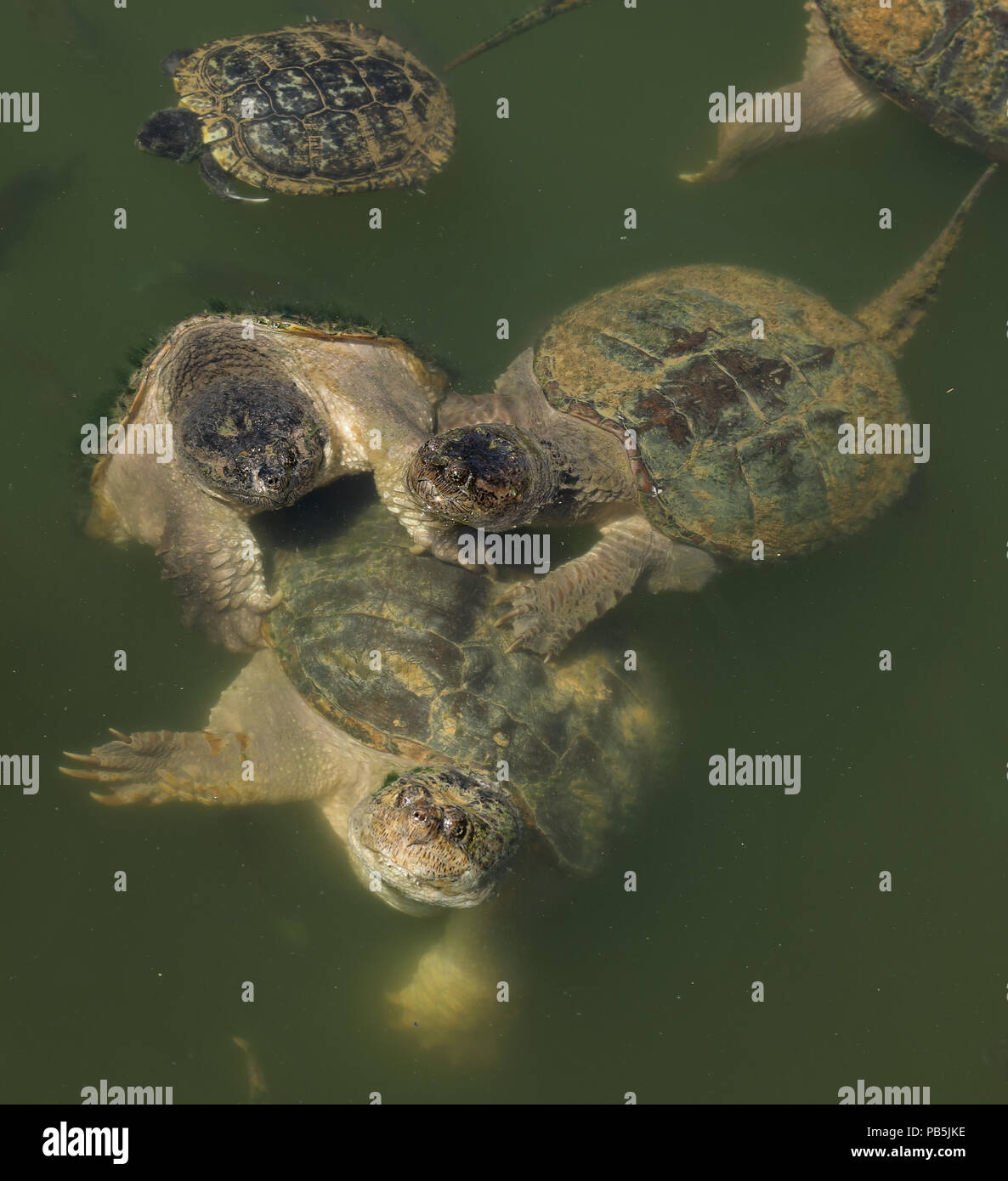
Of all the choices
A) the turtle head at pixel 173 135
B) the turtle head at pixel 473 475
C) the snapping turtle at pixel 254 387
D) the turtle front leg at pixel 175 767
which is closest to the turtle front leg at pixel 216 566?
the snapping turtle at pixel 254 387

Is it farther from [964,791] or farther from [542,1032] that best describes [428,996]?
[964,791]

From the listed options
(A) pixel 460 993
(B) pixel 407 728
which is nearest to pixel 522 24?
(B) pixel 407 728

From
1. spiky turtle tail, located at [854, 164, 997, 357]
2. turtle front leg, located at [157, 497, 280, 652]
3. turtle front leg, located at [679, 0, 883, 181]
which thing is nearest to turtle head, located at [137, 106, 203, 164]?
turtle front leg, located at [157, 497, 280, 652]

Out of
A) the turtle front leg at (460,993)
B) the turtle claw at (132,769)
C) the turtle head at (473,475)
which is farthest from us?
the turtle front leg at (460,993)

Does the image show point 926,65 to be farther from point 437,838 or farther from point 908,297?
point 437,838

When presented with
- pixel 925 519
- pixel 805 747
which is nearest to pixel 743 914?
pixel 805 747

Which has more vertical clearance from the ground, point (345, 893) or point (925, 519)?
point (925, 519)

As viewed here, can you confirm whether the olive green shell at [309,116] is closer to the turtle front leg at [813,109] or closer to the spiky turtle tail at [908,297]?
the turtle front leg at [813,109]
